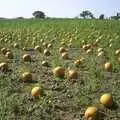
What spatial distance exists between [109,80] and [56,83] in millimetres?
1091

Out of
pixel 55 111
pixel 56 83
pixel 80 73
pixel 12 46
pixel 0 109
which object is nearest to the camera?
pixel 0 109

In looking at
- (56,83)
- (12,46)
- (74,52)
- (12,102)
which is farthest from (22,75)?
(12,46)

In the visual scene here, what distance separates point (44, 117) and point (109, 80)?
2.75 m

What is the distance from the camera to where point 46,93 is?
7.59m

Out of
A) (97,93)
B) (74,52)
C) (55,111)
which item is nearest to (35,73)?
(97,93)

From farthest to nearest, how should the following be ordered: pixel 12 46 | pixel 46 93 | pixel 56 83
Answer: pixel 12 46 → pixel 56 83 → pixel 46 93

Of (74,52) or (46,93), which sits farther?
(74,52)

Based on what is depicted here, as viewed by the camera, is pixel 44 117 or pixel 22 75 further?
pixel 22 75

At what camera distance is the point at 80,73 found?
31.2 ft

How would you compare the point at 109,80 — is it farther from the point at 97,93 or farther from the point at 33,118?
the point at 33,118

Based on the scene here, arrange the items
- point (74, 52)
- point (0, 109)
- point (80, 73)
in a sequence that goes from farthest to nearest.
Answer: point (74, 52) → point (80, 73) → point (0, 109)

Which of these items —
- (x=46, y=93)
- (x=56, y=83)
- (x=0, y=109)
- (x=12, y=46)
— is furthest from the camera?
(x=12, y=46)

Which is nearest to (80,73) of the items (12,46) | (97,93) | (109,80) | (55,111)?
(109,80)

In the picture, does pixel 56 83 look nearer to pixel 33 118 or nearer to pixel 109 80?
pixel 109 80
